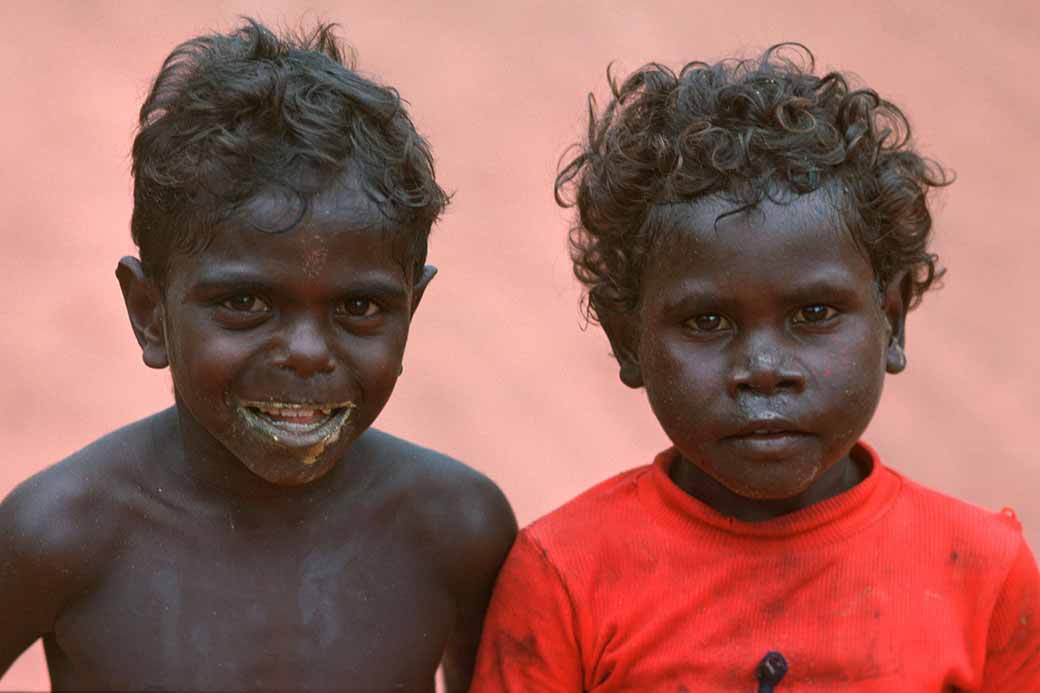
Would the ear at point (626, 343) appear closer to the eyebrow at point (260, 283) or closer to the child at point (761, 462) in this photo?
the child at point (761, 462)

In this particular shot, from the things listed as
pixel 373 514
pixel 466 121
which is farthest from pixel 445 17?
pixel 373 514

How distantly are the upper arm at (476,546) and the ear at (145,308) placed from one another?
2.06ft

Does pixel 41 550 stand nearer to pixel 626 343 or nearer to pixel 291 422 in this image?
pixel 291 422

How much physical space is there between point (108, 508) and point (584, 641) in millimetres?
881

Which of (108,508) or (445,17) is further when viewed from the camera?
(445,17)

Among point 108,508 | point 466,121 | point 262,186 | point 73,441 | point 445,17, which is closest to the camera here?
point 262,186

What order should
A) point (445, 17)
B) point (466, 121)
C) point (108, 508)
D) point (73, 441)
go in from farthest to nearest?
1. point (445, 17)
2. point (466, 121)
3. point (73, 441)
4. point (108, 508)

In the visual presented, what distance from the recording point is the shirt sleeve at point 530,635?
2990 mm

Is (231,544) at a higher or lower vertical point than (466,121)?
lower

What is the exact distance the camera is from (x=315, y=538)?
3125 mm

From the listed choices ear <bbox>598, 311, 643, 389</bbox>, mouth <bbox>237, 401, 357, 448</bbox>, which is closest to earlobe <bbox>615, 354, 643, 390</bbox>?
ear <bbox>598, 311, 643, 389</bbox>

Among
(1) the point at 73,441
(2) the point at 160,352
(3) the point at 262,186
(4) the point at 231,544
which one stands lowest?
(1) the point at 73,441

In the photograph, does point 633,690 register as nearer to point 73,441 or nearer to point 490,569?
point 490,569

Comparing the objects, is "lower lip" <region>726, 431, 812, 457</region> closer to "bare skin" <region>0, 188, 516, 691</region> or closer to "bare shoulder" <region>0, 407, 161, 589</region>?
"bare skin" <region>0, 188, 516, 691</region>
